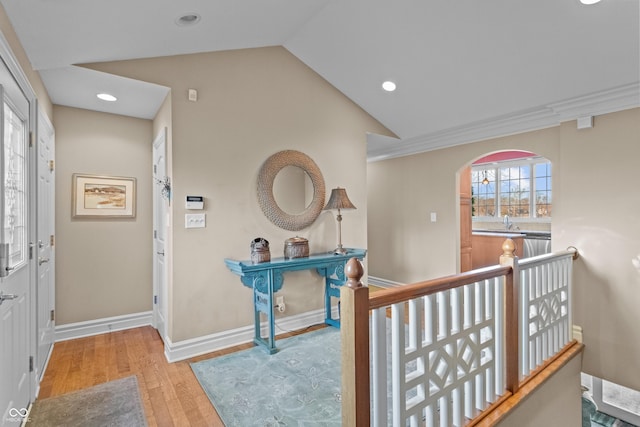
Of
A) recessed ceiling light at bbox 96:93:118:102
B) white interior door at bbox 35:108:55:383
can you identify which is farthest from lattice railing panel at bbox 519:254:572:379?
recessed ceiling light at bbox 96:93:118:102

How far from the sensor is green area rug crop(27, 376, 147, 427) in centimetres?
199

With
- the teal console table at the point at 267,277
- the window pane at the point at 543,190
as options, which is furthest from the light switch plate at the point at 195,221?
the window pane at the point at 543,190

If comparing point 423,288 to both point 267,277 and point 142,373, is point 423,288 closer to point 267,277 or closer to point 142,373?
point 267,277

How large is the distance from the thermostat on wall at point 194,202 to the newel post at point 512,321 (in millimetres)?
2427

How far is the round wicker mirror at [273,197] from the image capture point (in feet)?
10.8

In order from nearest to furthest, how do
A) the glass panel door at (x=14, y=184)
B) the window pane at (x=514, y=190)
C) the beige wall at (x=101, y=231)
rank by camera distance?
the glass panel door at (x=14, y=184)
the beige wall at (x=101, y=231)
the window pane at (x=514, y=190)

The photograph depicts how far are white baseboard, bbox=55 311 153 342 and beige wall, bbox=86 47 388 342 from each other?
1127 mm

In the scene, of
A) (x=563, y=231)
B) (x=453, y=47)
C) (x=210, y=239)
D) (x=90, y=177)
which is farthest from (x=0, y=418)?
(x=563, y=231)

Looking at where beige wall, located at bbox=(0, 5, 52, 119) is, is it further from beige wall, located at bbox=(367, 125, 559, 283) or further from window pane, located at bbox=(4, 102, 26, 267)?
beige wall, located at bbox=(367, 125, 559, 283)

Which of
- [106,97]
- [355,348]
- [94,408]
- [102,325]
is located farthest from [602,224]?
[102,325]

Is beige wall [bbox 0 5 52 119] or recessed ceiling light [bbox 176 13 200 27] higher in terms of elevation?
recessed ceiling light [bbox 176 13 200 27]

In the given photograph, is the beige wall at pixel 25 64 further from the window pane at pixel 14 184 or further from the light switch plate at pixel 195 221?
the light switch plate at pixel 195 221

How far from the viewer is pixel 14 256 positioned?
6.11 feet

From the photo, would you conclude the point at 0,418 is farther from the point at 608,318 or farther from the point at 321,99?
the point at 608,318
